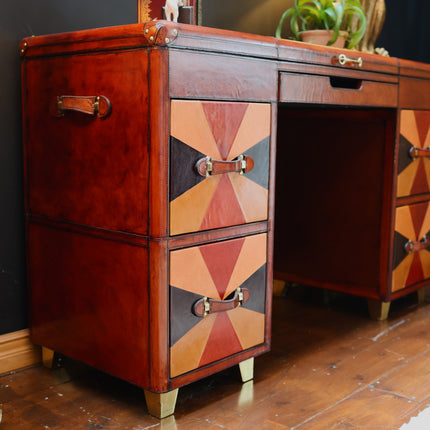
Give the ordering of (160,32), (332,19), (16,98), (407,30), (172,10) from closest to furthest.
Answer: (160,32) → (172,10) → (16,98) → (332,19) → (407,30)

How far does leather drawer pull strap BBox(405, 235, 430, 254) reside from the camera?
228 cm

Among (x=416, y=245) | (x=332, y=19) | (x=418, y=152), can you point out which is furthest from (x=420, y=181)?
(x=332, y=19)

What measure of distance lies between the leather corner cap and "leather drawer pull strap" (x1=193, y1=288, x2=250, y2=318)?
60cm

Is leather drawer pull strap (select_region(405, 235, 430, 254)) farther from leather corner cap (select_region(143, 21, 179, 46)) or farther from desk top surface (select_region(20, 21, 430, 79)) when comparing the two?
leather corner cap (select_region(143, 21, 179, 46))

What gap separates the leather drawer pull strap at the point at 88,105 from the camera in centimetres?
142

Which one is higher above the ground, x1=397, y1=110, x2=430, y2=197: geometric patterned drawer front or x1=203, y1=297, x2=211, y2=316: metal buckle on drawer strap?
x1=397, y1=110, x2=430, y2=197: geometric patterned drawer front

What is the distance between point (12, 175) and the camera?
67.4 inches

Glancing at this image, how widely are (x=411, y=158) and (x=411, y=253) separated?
361mm

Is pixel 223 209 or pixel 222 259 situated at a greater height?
pixel 223 209

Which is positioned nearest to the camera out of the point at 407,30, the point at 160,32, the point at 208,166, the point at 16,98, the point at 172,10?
the point at 160,32

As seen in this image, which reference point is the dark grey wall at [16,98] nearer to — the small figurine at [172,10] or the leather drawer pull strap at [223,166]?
the small figurine at [172,10]

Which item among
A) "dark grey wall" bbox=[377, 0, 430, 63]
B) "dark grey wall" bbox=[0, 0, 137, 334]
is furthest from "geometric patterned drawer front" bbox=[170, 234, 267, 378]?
"dark grey wall" bbox=[377, 0, 430, 63]

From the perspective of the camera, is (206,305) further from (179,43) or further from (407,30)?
(407,30)

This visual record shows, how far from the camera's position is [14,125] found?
1.70m
